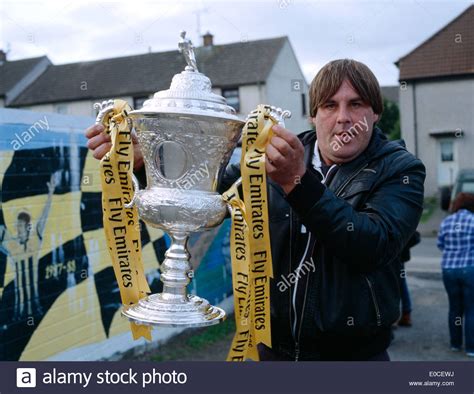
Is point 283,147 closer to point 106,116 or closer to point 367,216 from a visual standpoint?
point 367,216

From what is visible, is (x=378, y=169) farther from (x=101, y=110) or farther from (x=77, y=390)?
(x=77, y=390)

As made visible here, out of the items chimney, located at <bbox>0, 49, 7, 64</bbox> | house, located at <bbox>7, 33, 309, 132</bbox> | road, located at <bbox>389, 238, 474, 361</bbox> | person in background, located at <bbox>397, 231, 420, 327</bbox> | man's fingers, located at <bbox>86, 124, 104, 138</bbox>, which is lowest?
road, located at <bbox>389, 238, 474, 361</bbox>

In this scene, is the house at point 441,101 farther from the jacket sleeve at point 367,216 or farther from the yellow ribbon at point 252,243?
the yellow ribbon at point 252,243

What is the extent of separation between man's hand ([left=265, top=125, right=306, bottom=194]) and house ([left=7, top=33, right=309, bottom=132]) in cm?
2060

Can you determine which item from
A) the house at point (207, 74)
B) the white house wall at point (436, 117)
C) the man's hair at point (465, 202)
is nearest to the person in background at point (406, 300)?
the man's hair at point (465, 202)

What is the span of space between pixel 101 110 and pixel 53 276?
2.66 metres

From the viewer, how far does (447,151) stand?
21406mm

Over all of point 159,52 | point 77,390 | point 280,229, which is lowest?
point 77,390

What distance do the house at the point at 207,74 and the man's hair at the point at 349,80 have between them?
795 inches

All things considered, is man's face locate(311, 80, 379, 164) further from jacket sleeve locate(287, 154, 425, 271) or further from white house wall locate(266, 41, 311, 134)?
white house wall locate(266, 41, 311, 134)

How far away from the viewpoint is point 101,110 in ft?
6.24

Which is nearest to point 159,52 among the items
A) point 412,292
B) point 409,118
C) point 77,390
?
point 409,118

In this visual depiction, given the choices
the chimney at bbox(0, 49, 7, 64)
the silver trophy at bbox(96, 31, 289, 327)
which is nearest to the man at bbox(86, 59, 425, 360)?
the silver trophy at bbox(96, 31, 289, 327)

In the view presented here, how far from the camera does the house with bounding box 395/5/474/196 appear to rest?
64.8ft
